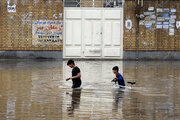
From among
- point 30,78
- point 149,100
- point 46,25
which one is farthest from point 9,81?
point 46,25

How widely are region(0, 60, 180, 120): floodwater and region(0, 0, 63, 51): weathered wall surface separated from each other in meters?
7.20

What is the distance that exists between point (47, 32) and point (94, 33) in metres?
2.31

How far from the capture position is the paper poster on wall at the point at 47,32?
22.9 m

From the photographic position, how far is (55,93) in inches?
432

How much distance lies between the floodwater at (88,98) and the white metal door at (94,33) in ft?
23.0

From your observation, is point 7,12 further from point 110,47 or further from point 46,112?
point 46,112

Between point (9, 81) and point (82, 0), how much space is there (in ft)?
34.1

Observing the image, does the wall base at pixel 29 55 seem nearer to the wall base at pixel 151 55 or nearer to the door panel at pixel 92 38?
the door panel at pixel 92 38

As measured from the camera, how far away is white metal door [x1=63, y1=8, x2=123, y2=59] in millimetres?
22938

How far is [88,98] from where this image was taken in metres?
10.2

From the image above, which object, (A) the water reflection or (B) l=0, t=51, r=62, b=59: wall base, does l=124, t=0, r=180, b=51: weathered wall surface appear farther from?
(A) the water reflection

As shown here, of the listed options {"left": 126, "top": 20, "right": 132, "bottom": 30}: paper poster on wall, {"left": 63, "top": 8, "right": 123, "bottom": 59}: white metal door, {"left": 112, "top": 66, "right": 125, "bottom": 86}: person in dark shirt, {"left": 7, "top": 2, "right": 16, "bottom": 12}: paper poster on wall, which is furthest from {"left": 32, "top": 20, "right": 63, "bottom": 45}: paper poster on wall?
{"left": 112, "top": 66, "right": 125, "bottom": 86}: person in dark shirt

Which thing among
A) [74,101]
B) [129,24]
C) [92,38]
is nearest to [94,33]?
[92,38]

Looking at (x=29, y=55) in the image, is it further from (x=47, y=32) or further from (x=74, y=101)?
(x=74, y=101)
